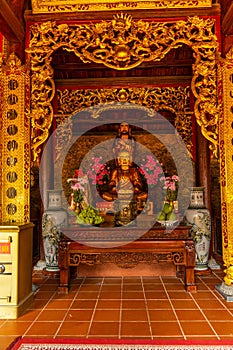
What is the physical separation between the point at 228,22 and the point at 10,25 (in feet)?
7.88

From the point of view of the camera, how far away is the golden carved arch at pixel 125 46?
12.8 ft

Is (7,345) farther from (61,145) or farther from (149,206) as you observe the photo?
(61,145)

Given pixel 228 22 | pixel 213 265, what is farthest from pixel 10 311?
pixel 228 22

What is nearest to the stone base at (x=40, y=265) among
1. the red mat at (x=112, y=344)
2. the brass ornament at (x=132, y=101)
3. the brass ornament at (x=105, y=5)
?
the brass ornament at (x=132, y=101)

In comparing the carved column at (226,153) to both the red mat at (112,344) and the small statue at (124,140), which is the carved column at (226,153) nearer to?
the red mat at (112,344)

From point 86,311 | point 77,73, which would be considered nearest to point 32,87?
point 77,73

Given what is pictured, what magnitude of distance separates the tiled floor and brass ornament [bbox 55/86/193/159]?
2560 mm

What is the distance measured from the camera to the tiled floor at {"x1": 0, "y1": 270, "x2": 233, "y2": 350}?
109 inches

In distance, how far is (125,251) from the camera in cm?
408

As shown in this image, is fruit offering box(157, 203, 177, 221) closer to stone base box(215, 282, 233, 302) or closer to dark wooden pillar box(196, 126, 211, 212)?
dark wooden pillar box(196, 126, 211, 212)

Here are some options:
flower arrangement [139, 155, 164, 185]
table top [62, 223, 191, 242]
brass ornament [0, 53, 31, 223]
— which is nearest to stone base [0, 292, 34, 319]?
brass ornament [0, 53, 31, 223]

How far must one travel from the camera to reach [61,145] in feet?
19.6

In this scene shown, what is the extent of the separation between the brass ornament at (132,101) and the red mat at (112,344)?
12.2 ft

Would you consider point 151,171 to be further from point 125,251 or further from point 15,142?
point 15,142
